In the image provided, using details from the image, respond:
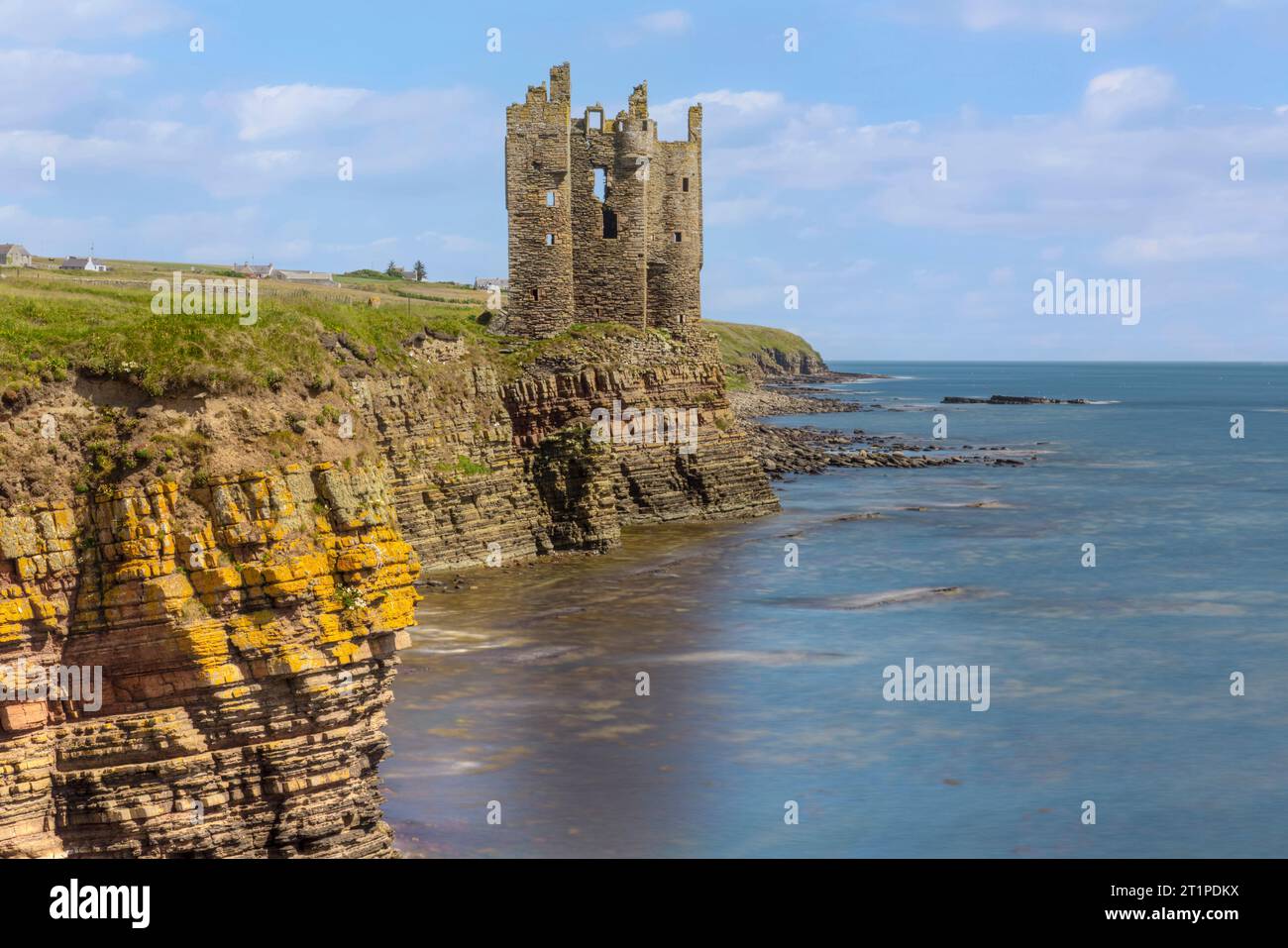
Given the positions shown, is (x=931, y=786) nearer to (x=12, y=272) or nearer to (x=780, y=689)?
(x=780, y=689)

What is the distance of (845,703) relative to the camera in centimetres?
3447

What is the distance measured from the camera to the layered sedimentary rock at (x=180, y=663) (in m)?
19.2

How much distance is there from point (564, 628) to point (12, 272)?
766 inches

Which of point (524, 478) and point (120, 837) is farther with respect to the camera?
point (524, 478)

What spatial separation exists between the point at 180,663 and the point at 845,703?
19.3 meters

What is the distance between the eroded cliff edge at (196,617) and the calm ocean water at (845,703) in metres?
3.94

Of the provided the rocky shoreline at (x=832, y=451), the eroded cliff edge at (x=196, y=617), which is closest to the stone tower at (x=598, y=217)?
the rocky shoreline at (x=832, y=451)

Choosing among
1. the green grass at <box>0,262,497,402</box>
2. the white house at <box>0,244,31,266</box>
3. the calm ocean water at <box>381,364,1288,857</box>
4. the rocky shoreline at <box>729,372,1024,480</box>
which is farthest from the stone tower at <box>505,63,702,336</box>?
the green grass at <box>0,262,497,402</box>

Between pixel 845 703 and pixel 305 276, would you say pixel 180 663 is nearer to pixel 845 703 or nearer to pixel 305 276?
pixel 845 703

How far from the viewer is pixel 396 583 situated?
69.9ft

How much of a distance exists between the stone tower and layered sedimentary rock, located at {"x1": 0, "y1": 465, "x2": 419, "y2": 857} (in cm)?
3895

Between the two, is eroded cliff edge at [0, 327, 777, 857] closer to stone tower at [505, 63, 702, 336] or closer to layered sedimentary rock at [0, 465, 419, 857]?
layered sedimentary rock at [0, 465, 419, 857]

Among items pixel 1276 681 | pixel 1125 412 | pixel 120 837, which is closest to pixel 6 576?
pixel 120 837

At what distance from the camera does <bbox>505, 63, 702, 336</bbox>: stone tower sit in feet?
190
